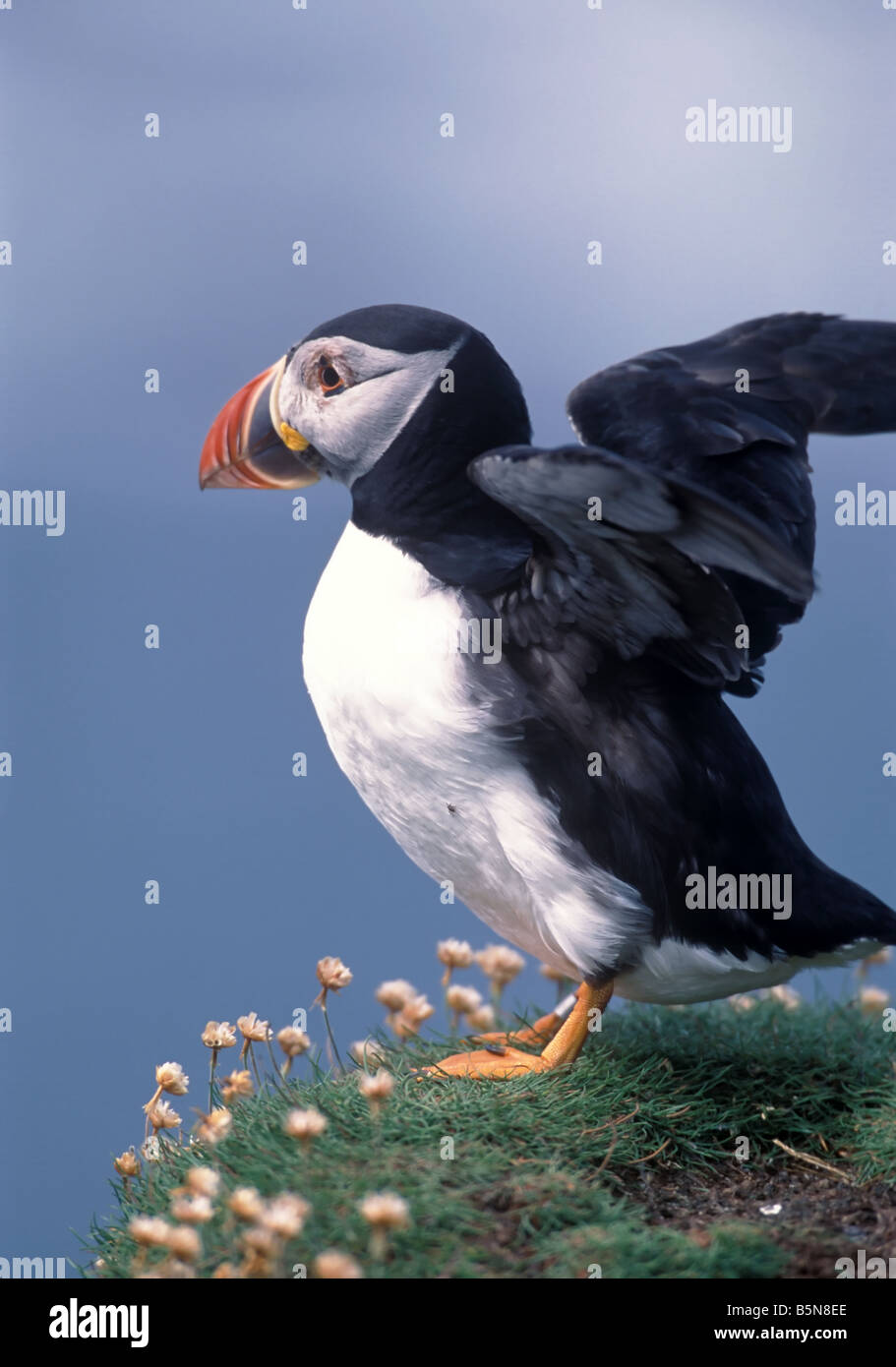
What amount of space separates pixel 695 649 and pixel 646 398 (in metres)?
0.59

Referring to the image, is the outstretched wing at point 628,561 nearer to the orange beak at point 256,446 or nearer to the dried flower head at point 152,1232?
the orange beak at point 256,446

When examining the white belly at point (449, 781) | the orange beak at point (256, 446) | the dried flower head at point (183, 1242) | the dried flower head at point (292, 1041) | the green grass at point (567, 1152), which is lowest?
the green grass at point (567, 1152)

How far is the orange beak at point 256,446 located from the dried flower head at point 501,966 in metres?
1.13

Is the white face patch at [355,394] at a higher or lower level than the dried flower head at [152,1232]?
higher

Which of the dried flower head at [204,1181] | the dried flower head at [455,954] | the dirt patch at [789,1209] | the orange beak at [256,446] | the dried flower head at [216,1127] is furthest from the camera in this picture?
the dried flower head at [455,954]

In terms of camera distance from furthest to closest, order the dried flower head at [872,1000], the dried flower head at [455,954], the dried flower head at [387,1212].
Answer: the dried flower head at [872,1000] < the dried flower head at [455,954] < the dried flower head at [387,1212]

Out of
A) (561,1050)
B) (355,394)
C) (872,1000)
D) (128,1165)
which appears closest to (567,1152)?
(561,1050)

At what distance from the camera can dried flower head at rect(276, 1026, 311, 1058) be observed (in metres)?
2.48

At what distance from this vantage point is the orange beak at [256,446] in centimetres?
268

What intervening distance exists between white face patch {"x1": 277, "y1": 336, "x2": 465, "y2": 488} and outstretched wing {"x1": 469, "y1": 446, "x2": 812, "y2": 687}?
42cm

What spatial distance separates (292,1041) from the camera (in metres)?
2.48

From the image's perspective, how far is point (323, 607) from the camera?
8.46 ft

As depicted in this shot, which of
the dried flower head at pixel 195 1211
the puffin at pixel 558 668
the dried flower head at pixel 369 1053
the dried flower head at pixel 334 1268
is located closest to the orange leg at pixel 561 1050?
the puffin at pixel 558 668
